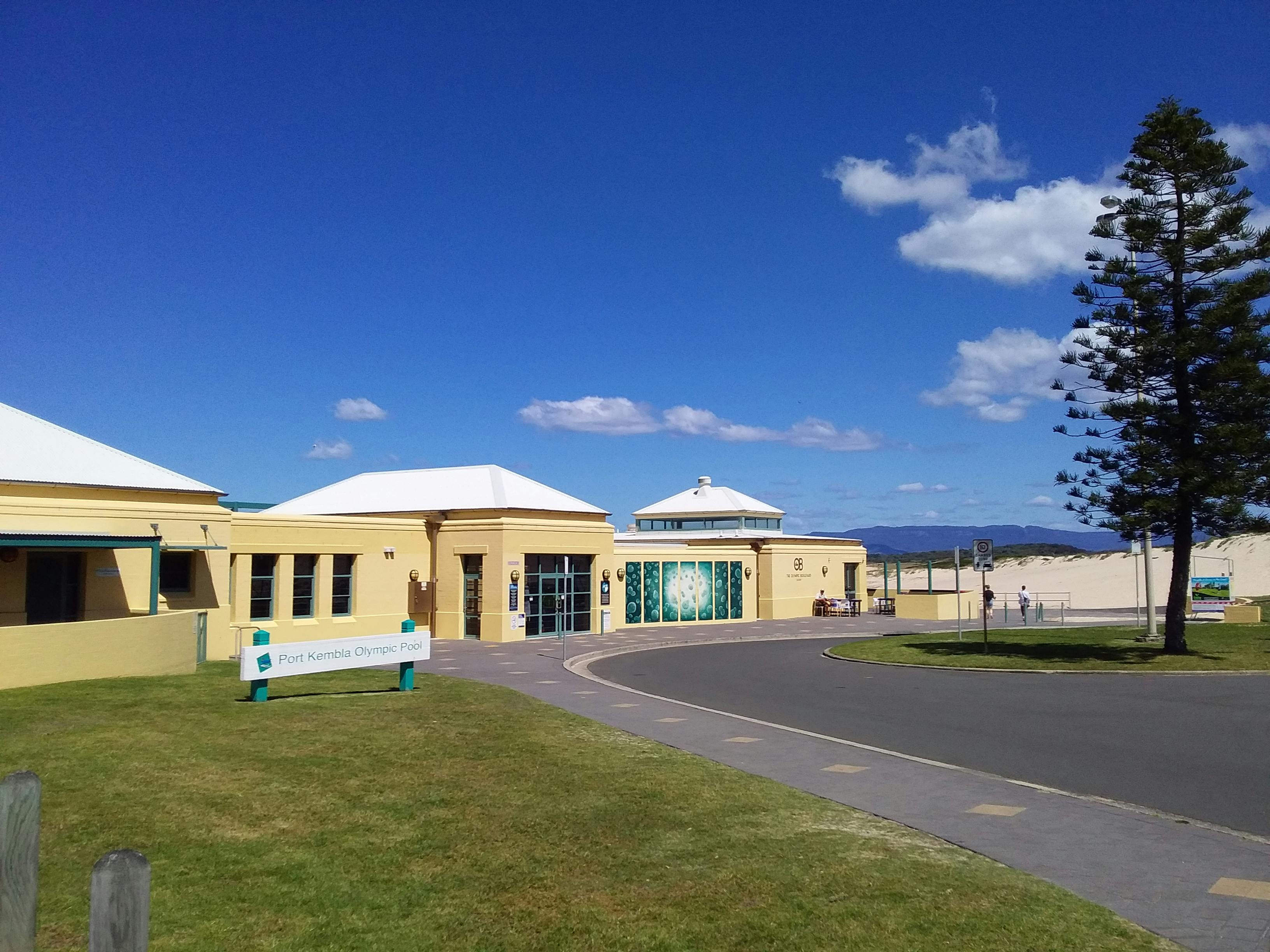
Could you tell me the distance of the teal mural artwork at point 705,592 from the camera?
4125 cm

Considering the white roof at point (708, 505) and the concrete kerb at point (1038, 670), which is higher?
the white roof at point (708, 505)

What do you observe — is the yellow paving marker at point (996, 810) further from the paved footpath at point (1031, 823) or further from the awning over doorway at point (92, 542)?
the awning over doorway at point (92, 542)

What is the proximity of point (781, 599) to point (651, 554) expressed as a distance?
815 centimetres

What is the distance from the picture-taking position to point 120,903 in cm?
328

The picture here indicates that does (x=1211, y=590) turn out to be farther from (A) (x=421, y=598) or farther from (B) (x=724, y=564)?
(A) (x=421, y=598)

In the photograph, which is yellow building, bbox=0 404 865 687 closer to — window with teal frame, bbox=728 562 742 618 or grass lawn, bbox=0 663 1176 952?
window with teal frame, bbox=728 562 742 618

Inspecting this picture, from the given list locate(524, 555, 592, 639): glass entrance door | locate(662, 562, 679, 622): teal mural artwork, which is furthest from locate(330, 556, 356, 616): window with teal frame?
locate(662, 562, 679, 622): teal mural artwork

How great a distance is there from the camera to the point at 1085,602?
61.1m

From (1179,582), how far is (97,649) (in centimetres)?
2271

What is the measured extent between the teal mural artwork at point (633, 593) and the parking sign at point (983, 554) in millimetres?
15279

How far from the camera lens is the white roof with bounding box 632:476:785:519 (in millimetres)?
51750

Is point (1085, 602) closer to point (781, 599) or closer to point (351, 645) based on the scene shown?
point (781, 599)

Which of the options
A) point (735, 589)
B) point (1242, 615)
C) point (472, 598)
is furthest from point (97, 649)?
point (1242, 615)

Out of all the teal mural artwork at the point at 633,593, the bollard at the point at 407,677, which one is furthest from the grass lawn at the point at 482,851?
the teal mural artwork at the point at 633,593
